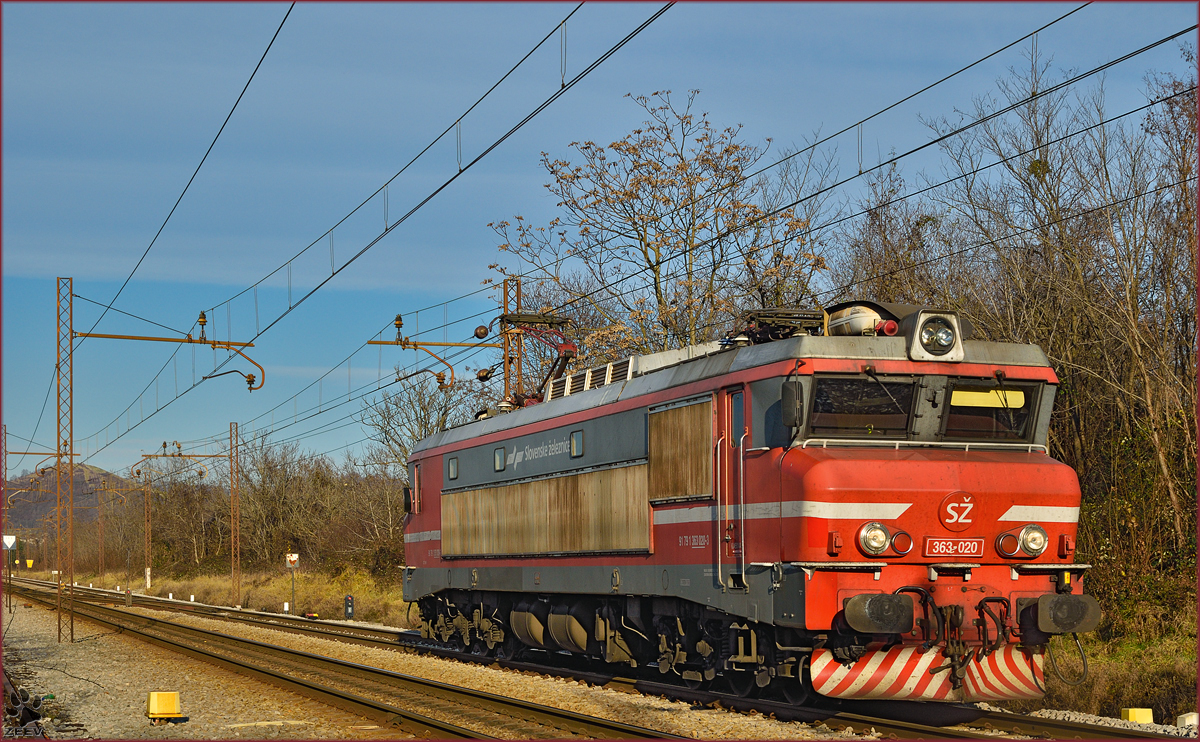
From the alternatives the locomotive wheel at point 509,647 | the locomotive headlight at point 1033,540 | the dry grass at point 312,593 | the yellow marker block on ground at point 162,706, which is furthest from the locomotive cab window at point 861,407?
the dry grass at point 312,593

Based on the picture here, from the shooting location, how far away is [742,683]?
14.2m

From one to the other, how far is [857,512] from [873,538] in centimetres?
32

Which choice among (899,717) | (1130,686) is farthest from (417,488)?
(1130,686)

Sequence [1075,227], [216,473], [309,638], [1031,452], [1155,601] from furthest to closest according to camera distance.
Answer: [216,473] < [309,638] < [1075,227] < [1155,601] < [1031,452]

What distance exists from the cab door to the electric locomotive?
0.08ft

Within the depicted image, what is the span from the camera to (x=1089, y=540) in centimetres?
1970

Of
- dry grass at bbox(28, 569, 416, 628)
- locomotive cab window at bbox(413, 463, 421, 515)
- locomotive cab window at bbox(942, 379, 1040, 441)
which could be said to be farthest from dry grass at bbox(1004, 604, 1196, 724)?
dry grass at bbox(28, 569, 416, 628)

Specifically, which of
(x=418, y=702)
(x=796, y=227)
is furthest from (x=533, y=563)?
(x=796, y=227)

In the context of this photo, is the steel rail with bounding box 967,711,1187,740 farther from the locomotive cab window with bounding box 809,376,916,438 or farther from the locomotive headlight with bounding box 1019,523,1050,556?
the locomotive cab window with bounding box 809,376,916,438

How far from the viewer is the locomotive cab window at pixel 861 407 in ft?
41.2

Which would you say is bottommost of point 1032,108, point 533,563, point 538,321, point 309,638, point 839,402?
point 309,638

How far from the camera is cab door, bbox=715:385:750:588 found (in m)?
13.2

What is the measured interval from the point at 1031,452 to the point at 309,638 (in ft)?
69.0

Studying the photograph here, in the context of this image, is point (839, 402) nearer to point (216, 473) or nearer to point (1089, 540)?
point (1089, 540)
